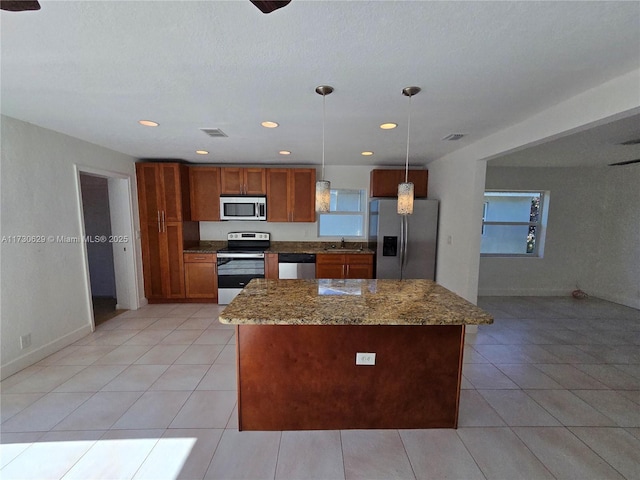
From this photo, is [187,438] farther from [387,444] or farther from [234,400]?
[387,444]

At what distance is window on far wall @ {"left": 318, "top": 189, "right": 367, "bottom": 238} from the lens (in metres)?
4.83

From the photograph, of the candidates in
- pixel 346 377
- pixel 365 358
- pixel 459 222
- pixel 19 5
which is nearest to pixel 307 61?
pixel 19 5

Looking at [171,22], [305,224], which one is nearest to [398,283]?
[171,22]

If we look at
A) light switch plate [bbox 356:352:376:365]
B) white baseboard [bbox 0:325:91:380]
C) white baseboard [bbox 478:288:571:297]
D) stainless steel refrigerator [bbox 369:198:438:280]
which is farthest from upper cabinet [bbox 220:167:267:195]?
white baseboard [bbox 478:288:571:297]

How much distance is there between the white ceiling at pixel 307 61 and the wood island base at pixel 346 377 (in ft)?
5.15

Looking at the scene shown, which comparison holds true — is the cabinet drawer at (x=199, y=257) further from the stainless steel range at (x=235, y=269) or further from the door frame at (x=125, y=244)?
the door frame at (x=125, y=244)

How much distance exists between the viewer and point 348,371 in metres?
1.82

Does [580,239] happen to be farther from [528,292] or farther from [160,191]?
[160,191]

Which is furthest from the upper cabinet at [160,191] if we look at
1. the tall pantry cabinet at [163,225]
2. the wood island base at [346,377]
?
the wood island base at [346,377]

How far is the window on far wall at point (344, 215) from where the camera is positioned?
4832 mm

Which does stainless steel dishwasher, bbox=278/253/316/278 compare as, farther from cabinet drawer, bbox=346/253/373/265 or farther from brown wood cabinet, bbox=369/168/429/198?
brown wood cabinet, bbox=369/168/429/198

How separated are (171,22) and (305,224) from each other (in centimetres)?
371

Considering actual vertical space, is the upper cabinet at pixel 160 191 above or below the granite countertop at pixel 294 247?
above

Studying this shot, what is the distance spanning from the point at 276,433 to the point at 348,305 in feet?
3.28
